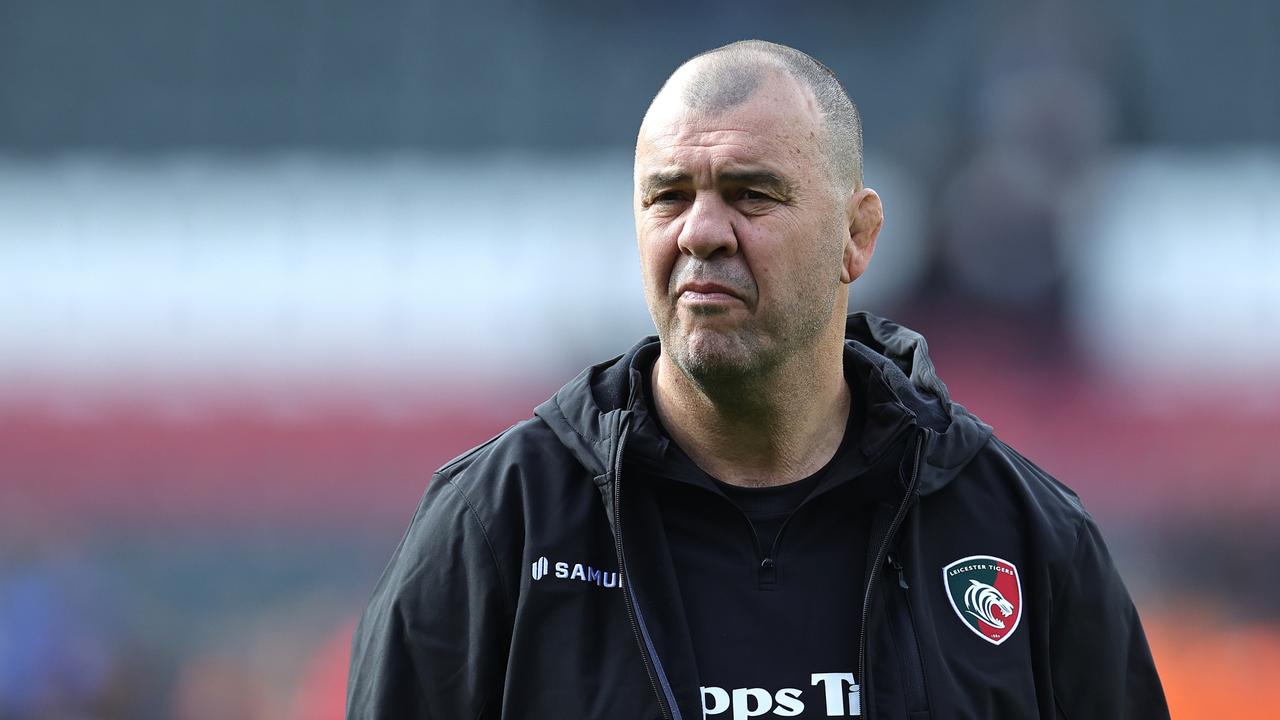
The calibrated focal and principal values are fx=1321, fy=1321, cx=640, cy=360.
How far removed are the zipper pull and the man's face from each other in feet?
0.96

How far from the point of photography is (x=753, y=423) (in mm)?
1787

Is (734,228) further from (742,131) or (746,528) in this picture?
(746,528)

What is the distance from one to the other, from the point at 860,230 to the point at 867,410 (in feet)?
0.86

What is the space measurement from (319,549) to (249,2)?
2368 millimetres

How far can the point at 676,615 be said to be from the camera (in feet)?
5.28

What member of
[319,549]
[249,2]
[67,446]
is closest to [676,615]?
[319,549]

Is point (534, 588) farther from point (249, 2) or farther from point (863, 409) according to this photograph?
point (249, 2)

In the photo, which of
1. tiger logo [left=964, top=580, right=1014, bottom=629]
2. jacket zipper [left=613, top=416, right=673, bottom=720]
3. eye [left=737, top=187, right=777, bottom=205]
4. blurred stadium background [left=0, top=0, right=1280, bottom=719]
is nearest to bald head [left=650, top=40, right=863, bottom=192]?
eye [left=737, top=187, right=777, bottom=205]

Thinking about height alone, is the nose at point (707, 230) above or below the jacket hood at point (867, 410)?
above

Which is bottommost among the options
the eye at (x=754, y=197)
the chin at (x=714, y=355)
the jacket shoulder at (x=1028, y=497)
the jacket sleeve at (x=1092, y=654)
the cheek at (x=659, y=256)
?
the jacket sleeve at (x=1092, y=654)

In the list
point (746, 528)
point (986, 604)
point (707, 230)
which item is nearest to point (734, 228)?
point (707, 230)

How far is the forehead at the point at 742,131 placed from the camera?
171 centimetres

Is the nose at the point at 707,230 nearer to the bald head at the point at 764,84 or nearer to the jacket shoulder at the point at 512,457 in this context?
the bald head at the point at 764,84

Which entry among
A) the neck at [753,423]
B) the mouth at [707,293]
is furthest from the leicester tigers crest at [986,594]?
the mouth at [707,293]
